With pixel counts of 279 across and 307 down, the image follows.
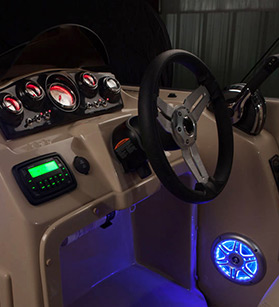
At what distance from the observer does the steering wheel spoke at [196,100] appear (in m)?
0.97

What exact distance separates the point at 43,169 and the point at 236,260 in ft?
2.85

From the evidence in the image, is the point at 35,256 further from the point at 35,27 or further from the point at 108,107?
the point at 35,27

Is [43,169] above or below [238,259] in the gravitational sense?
above

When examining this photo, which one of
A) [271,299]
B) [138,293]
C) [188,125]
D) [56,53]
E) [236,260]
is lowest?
[138,293]

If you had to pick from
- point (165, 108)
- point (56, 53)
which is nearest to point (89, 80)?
point (56, 53)

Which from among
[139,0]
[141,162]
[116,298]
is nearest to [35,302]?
[141,162]

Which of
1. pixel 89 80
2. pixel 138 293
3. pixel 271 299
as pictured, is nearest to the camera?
pixel 271 299

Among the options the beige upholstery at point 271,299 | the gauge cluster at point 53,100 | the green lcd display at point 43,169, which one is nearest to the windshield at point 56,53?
the gauge cluster at point 53,100

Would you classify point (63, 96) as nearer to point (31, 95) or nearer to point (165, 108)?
point (31, 95)

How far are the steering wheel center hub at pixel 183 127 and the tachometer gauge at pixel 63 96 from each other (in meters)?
0.39

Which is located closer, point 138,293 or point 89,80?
point 89,80

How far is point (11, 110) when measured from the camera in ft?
3.12

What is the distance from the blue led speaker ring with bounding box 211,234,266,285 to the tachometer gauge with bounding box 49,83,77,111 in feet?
2.59

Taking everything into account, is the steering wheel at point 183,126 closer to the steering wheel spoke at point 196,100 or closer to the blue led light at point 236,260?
the steering wheel spoke at point 196,100
